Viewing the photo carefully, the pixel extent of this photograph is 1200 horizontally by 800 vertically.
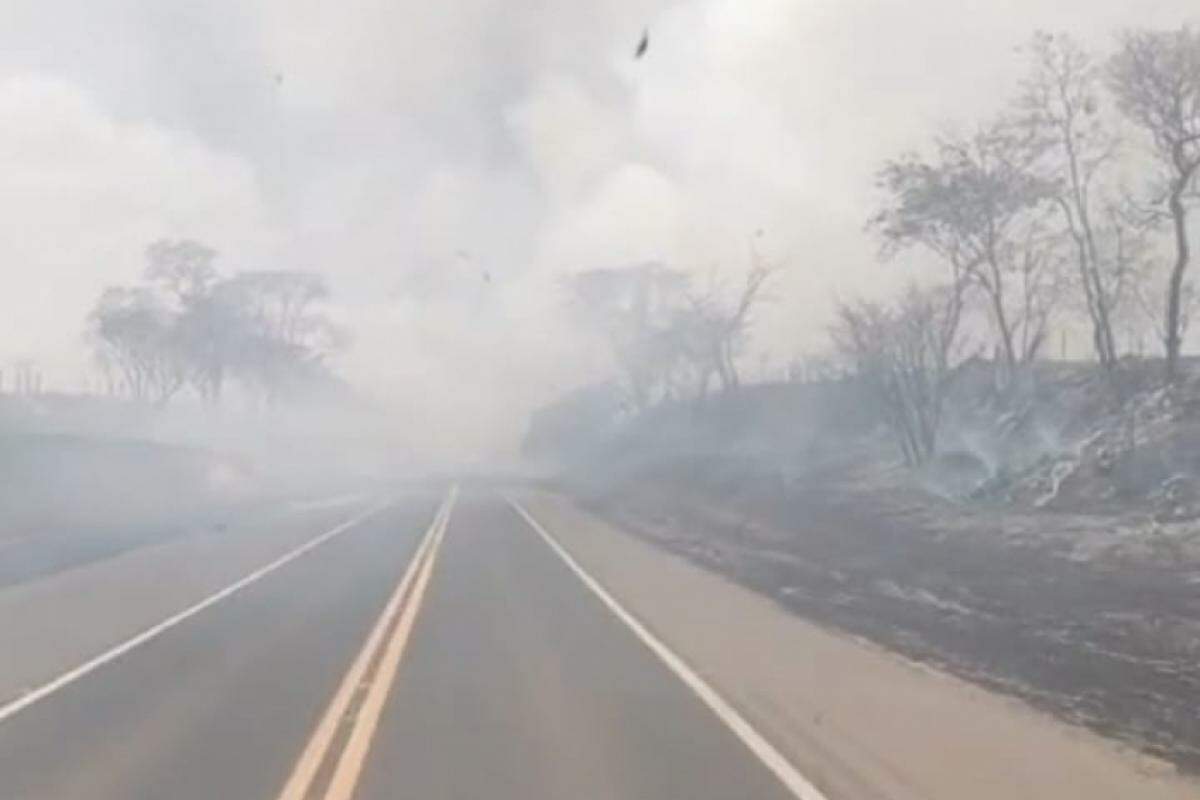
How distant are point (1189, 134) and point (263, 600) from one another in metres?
29.8

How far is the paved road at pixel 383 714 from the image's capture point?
10234 millimetres

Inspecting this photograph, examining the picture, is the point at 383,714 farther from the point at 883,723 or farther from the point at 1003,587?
the point at 1003,587

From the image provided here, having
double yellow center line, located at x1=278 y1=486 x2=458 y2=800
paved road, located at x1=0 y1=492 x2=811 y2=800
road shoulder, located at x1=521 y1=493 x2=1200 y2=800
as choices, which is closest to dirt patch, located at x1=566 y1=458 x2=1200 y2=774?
road shoulder, located at x1=521 y1=493 x2=1200 y2=800

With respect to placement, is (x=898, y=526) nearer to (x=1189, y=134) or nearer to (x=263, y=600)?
(x=1189, y=134)

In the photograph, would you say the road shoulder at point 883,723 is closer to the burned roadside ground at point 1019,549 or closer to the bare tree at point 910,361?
the burned roadside ground at point 1019,549

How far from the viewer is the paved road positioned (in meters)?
10.2

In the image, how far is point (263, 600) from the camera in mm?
24625

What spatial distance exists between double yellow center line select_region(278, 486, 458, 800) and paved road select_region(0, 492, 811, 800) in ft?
0.09

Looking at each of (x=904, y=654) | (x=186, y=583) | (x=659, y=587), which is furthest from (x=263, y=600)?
(x=904, y=654)

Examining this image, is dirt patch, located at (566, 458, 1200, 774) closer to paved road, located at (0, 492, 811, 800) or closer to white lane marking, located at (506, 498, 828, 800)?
white lane marking, located at (506, 498, 828, 800)

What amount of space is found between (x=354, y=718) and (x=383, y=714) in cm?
27

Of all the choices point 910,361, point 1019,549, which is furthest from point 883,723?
point 910,361

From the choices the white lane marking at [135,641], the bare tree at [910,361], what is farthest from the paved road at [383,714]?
the bare tree at [910,361]

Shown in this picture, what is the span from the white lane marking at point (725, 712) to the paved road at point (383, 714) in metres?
0.09
